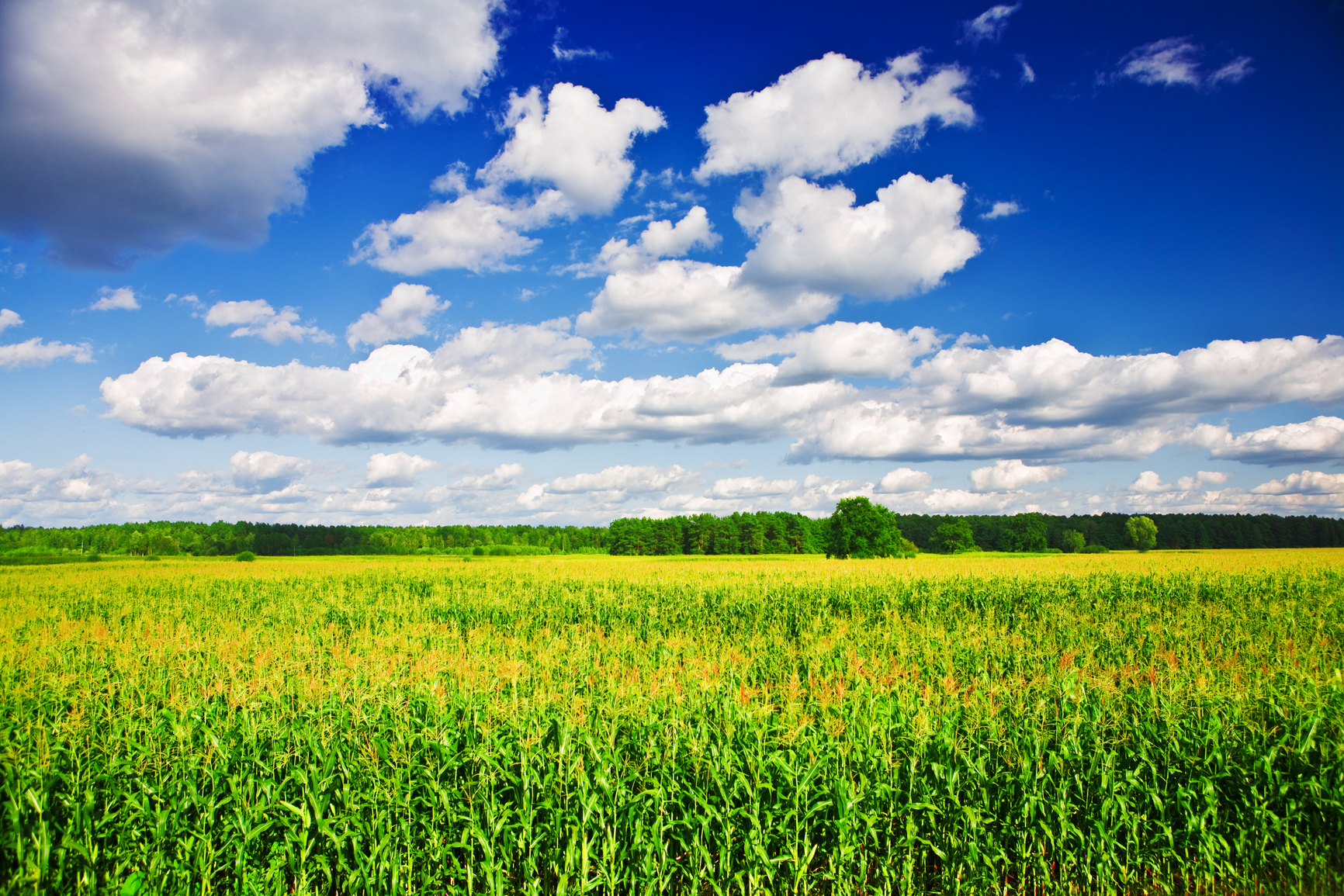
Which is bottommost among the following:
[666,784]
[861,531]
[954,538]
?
[954,538]

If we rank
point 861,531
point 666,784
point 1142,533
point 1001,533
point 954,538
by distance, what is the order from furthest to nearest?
point 1001,533, point 954,538, point 1142,533, point 861,531, point 666,784

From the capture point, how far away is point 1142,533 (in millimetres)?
110312

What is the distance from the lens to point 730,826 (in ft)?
18.7

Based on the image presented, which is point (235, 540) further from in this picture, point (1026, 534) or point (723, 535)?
point (1026, 534)

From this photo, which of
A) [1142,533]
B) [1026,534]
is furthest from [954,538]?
[1142,533]

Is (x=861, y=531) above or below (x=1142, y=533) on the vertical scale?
above

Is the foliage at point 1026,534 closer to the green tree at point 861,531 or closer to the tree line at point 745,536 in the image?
the tree line at point 745,536

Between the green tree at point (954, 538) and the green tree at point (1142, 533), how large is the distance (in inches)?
1104

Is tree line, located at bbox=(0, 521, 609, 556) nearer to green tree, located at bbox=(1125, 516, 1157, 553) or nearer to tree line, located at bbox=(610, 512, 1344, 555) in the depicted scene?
tree line, located at bbox=(610, 512, 1344, 555)

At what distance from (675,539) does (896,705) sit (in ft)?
392

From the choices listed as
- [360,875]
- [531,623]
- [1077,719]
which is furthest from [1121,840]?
[531,623]

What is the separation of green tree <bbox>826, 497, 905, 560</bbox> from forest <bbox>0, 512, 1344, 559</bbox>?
26.8m

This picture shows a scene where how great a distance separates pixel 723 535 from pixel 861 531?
50799 millimetres

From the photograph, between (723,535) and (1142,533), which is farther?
(723,535)
